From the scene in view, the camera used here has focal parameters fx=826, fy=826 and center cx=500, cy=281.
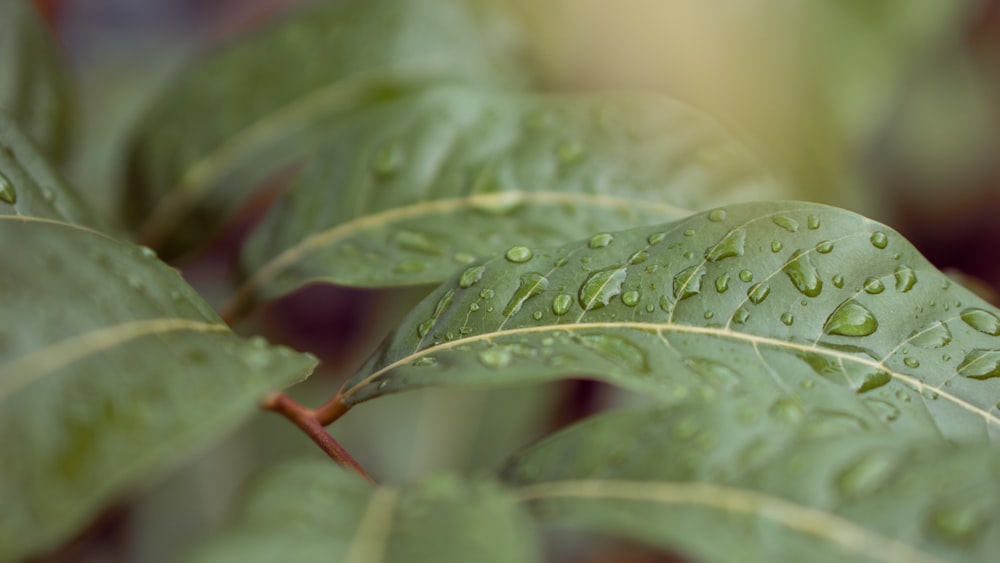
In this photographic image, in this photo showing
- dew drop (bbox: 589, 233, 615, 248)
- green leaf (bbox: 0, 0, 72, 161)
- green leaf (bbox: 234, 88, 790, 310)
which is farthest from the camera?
green leaf (bbox: 0, 0, 72, 161)

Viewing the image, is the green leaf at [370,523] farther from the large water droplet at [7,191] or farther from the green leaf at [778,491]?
the large water droplet at [7,191]

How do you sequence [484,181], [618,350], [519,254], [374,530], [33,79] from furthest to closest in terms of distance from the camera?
[33,79] < [484,181] < [519,254] < [618,350] < [374,530]

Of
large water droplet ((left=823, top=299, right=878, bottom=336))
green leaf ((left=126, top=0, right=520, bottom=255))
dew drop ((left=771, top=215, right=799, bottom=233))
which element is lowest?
large water droplet ((left=823, top=299, right=878, bottom=336))

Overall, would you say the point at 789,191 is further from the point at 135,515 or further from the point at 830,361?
the point at 135,515

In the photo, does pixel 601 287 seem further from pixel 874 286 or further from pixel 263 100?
pixel 263 100

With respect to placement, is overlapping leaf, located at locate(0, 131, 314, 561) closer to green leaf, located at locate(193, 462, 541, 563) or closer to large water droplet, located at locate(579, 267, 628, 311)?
green leaf, located at locate(193, 462, 541, 563)

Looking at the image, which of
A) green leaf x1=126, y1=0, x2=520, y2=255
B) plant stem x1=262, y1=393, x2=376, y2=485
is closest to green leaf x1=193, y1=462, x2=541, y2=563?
plant stem x1=262, y1=393, x2=376, y2=485

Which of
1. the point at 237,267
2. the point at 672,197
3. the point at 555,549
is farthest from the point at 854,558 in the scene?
the point at 555,549

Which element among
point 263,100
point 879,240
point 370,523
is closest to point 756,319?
point 879,240
